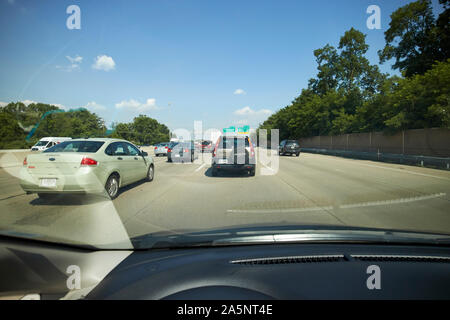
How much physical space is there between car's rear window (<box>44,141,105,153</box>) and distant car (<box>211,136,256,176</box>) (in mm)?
5145

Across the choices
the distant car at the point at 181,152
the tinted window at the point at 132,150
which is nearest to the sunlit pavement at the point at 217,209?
the tinted window at the point at 132,150

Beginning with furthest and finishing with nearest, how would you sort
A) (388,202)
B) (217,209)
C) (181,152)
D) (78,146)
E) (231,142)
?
1. (181,152)
2. (231,142)
3. (78,146)
4. (388,202)
5. (217,209)

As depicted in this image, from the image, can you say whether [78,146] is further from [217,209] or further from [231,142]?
[231,142]

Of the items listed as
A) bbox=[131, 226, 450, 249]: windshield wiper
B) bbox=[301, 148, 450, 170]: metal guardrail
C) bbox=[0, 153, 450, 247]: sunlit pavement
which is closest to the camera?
bbox=[131, 226, 450, 249]: windshield wiper

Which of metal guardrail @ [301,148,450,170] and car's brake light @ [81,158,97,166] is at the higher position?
car's brake light @ [81,158,97,166]

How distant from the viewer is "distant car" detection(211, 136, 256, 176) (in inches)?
432

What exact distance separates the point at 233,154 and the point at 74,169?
641 centimetres

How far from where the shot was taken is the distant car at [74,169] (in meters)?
5.83

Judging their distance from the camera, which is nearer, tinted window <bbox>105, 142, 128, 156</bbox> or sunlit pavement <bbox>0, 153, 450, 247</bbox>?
sunlit pavement <bbox>0, 153, 450, 247</bbox>

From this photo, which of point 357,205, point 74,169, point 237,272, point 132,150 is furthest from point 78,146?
point 357,205

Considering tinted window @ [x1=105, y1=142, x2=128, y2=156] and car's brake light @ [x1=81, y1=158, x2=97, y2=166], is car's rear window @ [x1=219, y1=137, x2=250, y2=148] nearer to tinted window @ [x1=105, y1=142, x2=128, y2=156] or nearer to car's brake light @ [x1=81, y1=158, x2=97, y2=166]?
tinted window @ [x1=105, y1=142, x2=128, y2=156]

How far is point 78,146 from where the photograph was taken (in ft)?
22.2

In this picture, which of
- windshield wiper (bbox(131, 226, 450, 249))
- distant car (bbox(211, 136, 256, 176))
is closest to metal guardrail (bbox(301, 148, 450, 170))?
distant car (bbox(211, 136, 256, 176))
